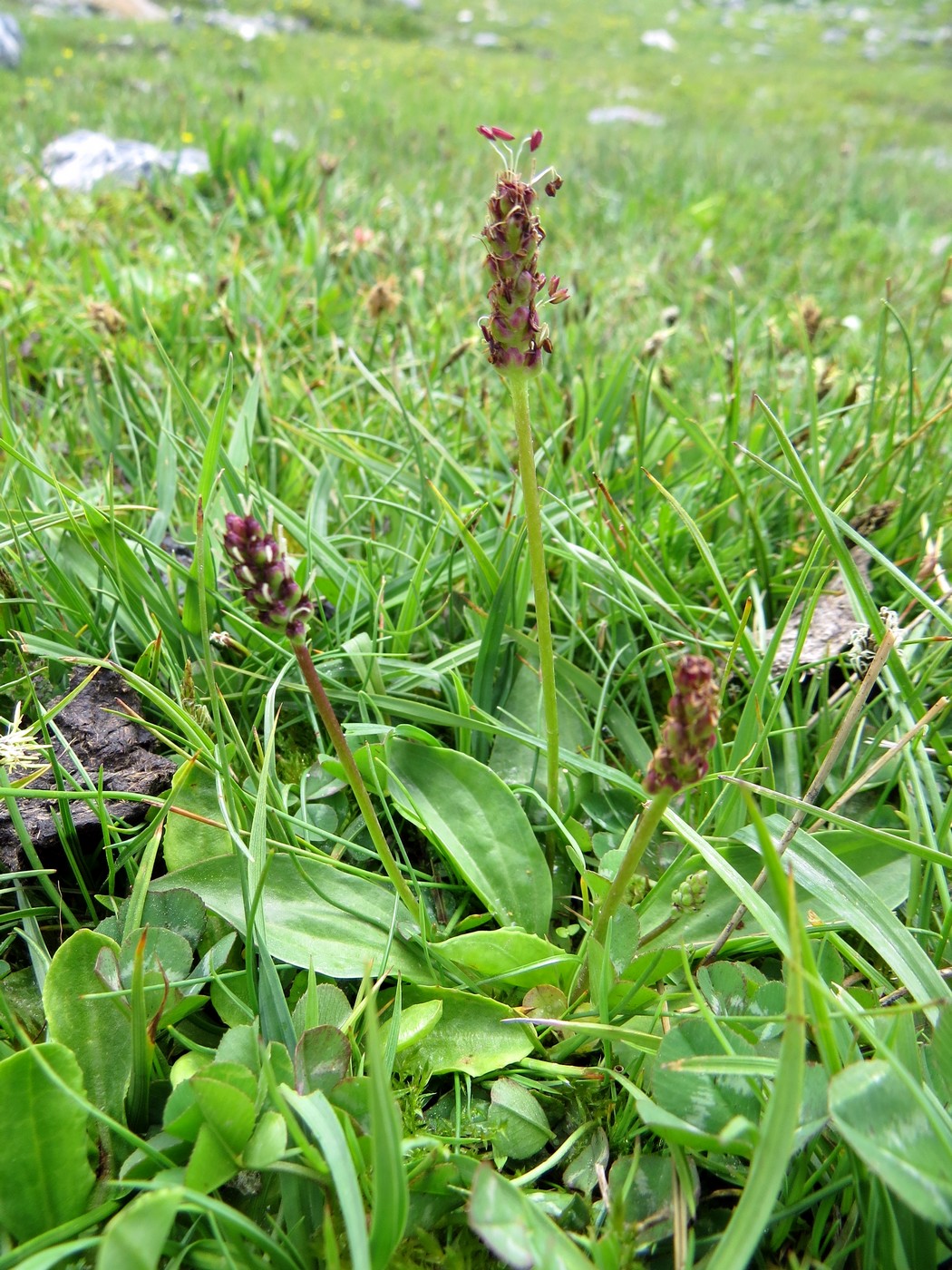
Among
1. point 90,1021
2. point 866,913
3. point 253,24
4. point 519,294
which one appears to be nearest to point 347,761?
point 90,1021

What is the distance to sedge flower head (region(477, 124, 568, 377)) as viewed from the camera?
37.4 inches

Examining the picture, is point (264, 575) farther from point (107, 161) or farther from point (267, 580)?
point (107, 161)

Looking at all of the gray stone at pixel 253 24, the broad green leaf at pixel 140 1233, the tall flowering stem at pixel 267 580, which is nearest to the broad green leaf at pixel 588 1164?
the broad green leaf at pixel 140 1233

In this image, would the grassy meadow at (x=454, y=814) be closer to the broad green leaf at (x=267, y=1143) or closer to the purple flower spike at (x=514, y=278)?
the broad green leaf at (x=267, y=1143)

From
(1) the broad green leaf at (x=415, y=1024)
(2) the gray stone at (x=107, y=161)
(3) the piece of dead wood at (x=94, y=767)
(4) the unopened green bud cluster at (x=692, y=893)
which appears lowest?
(1) the broad green leaf at (x=415, y=1024)

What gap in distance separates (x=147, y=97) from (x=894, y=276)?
6.44 metres

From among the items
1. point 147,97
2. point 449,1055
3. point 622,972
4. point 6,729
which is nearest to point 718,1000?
point 622,972

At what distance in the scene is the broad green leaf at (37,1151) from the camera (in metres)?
0.90

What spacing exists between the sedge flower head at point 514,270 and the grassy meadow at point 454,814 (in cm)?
21

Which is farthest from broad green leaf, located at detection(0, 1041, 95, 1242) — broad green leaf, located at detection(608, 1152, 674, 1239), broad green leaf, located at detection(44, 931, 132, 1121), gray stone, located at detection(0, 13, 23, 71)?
gray stone, located at detection(0, 13, 23, 71)

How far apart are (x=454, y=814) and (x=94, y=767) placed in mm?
605

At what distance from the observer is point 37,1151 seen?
909 mm

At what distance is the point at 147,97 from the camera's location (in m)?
7.24

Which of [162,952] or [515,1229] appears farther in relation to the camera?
[162,952]
